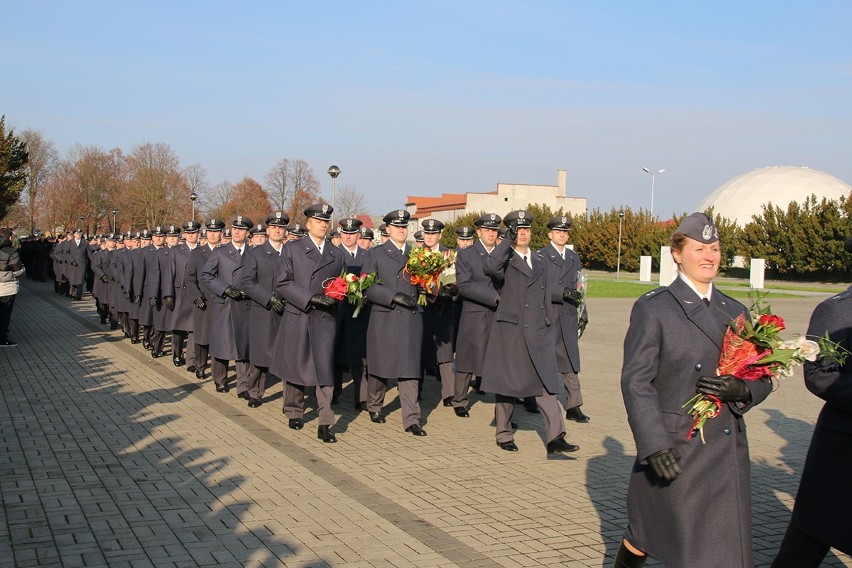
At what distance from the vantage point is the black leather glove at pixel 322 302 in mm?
8727

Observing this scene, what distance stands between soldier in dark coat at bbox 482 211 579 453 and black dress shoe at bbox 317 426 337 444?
5.23 feet

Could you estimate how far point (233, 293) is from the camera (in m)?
11.2

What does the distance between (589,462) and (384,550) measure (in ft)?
9.90

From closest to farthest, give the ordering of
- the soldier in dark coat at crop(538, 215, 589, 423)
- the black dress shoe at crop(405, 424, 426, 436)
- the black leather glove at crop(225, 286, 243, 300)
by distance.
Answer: the black dress shoe at crop(405, 424, 426, 436) < the soldier in dark coat at crop(538, 215, 589, 423) < the black leather glove at crop(225, 286, 243, 300)

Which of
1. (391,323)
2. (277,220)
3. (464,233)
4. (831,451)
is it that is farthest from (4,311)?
(831,451)

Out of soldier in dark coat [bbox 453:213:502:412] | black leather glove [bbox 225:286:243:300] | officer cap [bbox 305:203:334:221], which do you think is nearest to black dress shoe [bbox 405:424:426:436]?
soldier in dark coat [bbox 453:213:502:412]

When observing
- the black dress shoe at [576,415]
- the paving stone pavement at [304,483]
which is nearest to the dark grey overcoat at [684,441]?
the paving stone pavement at [304,483]

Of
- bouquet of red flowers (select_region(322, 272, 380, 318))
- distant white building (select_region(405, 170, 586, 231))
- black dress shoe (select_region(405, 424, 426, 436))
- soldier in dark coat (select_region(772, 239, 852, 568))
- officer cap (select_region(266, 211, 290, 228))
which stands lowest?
black dress shoe (select_region(405, 424, 426, 436))

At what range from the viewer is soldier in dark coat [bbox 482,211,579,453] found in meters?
7.96

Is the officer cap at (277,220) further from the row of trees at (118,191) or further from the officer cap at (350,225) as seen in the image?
the row of trees at (118,191)

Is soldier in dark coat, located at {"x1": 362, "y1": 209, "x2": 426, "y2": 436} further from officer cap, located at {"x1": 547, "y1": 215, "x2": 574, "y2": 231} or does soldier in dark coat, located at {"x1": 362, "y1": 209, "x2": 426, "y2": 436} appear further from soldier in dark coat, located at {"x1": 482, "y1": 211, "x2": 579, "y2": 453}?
officer cap, located at {"x1": 547, "y1": 215, "x2": 574, "y2": 231}

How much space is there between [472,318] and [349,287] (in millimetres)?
1882

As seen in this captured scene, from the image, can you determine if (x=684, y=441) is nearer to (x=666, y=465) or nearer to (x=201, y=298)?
(x=666, y=465)

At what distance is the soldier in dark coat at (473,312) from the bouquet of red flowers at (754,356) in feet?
16.8
